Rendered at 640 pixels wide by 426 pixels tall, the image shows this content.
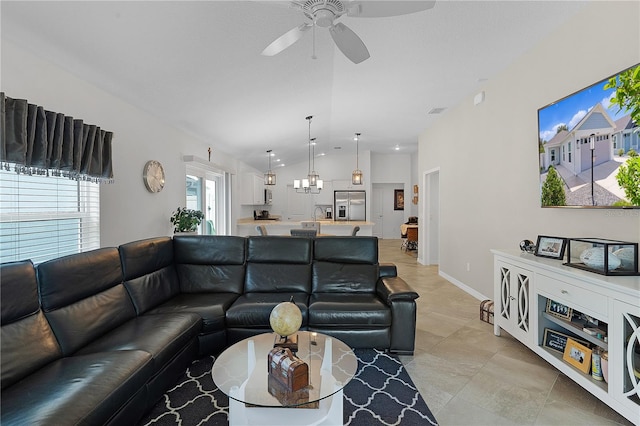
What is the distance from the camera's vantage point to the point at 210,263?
3.23 m

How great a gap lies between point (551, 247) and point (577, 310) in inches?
23.8

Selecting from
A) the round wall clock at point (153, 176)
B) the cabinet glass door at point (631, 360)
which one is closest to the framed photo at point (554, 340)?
the cabinet glass door at point (631, 360)

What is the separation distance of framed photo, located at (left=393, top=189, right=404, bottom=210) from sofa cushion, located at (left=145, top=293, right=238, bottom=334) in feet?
27.2

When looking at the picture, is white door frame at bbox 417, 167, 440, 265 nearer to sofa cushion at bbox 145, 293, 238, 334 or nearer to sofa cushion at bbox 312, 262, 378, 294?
sofa cushion at bbox 312, 262, 378, 294

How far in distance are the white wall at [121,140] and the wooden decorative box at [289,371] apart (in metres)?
2.44

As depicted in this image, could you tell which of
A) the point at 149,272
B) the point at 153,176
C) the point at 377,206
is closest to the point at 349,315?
the point at 149,272

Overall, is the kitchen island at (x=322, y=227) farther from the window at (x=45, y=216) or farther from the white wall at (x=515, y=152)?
the window at (x=45, y=216)

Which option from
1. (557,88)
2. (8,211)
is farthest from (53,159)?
(557,88)

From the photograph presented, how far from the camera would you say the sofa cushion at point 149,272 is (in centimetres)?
250

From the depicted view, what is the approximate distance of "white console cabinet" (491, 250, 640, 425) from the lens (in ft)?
5.56

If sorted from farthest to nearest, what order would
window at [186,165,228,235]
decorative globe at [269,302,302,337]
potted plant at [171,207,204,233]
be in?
window at [186,165,228,235] → potted plant at [171,207,204,233] → decorative globe at [269,302,302,337]

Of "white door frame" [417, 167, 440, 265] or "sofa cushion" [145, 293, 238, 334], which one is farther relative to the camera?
"white door frame" [417, 167, 440, 265]

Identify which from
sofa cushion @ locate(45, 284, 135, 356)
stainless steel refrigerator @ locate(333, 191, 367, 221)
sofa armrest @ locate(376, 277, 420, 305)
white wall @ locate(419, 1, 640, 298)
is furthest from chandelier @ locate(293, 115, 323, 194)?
sofa cushion @ locate(45, 284, 135, 356)

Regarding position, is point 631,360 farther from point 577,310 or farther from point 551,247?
point 551,247
